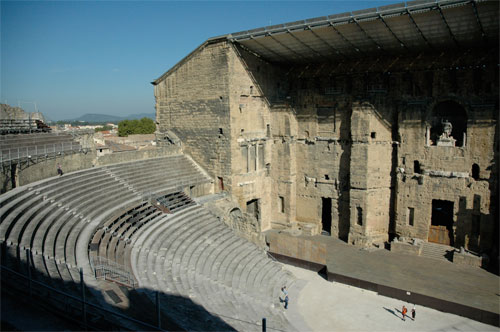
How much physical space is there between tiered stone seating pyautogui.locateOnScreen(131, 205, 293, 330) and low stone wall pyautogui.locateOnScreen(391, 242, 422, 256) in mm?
7026

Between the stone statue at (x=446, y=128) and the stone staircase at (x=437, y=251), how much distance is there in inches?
249

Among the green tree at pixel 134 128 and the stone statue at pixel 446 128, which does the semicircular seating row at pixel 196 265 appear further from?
the green tree at pixel 134 128

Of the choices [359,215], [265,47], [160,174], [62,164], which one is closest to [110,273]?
[62,164]

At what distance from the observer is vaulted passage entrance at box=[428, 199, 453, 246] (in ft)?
70.8

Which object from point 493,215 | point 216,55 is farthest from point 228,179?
point 493,215

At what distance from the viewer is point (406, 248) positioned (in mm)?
21359

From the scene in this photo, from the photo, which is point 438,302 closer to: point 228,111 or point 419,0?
point 419,0

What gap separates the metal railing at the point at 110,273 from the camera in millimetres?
10789

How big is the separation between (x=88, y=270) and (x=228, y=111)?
13304 mm

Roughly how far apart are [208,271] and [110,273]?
203 inches


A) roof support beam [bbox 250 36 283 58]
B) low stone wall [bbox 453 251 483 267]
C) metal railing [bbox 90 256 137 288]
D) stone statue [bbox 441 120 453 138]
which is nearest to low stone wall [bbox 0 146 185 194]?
metal railing [bbox 90 256 137 288]

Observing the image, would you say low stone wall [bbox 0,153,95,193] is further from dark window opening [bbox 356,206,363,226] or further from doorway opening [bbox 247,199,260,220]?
dark window opening [bbox 356,206,363,226]

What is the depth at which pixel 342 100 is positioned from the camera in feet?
76.9

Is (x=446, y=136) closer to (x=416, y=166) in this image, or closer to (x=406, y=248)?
(x=416, y=166)
